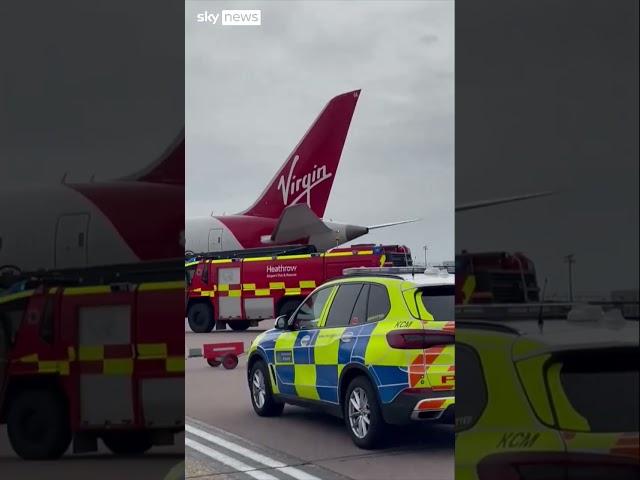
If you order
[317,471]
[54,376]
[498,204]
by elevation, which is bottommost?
[317,471]

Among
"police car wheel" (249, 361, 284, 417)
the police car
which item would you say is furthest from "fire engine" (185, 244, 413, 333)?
the police car

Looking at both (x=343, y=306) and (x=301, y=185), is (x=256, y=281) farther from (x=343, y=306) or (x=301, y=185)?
(x=343, y=306)

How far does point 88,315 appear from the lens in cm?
170

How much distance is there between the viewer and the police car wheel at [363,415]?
3922 mm

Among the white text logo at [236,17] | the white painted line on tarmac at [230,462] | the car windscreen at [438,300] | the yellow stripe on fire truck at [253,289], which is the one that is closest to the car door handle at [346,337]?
the car windscreen at [438,300]

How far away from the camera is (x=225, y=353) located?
7.25m

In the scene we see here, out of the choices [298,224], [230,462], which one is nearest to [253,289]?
[298,224]

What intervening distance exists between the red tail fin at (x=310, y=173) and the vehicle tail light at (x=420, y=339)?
815 millimetres

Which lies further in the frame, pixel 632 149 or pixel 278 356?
pixel 278 356

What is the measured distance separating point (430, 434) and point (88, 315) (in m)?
2.87

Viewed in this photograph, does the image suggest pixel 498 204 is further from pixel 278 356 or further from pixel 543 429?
pixel 278 356

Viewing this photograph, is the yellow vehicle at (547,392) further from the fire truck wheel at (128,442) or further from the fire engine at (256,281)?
the fire engine at (256,281)

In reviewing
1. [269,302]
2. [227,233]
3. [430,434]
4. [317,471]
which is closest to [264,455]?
[317,471]

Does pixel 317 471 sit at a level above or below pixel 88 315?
below
